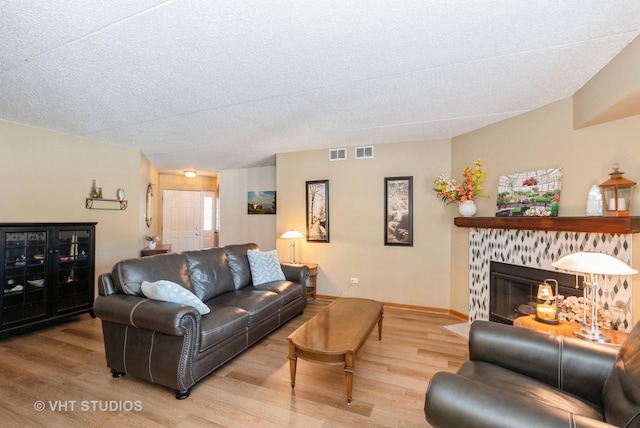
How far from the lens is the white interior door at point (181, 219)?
689 cm

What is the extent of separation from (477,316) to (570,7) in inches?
127

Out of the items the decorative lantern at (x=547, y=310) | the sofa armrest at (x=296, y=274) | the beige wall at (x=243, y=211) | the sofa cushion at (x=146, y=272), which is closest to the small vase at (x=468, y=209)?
the decorative lantern at (x=547, y=310)

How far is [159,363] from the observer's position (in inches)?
84.0

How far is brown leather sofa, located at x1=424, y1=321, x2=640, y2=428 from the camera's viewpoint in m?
1.04

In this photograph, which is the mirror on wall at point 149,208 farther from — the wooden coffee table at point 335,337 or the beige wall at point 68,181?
the wooden coffee table at point 335,337

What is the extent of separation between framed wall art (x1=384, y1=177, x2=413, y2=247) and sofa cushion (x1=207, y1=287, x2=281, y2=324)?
2004mm

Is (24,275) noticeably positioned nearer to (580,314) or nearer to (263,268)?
(263,268)

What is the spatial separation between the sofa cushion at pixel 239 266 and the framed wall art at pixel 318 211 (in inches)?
50.6

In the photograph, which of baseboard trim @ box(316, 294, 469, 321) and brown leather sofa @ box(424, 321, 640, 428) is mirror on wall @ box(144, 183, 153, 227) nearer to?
baseboard trim @ box(316, 294, 469, 321)

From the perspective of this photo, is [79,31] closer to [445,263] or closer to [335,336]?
[335,336]

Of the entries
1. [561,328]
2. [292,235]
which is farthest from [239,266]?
[561,328]

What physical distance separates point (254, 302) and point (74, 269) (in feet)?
8.40

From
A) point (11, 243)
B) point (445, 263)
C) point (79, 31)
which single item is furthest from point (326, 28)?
point (11, 243)

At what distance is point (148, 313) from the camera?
2088 millimetres
